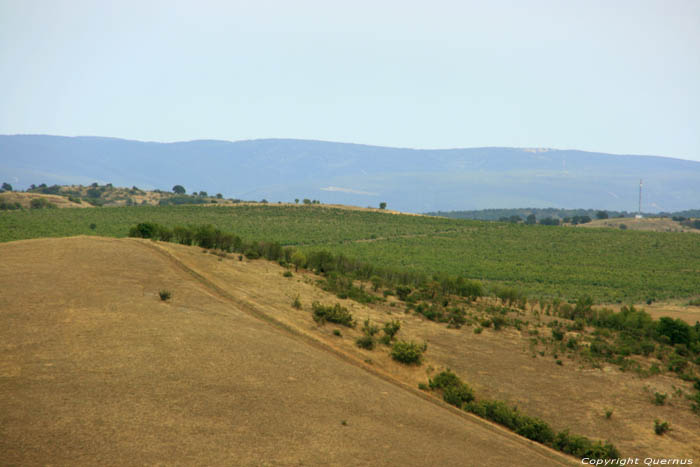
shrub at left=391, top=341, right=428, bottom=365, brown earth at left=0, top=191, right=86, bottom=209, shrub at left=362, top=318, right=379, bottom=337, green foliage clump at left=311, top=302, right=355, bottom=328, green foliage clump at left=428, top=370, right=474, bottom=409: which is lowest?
green foliage clump at left=428, top=370, right=474, bottom=409

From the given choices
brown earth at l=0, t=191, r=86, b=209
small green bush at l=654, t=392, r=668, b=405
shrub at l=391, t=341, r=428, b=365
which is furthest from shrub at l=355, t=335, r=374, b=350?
brown earth at l=0, t=191, r=86, b=209

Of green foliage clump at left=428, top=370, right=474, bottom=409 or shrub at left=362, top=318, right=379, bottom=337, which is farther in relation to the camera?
shrub at left=362, top=318, right=379, bottom=337

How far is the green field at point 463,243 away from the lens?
5225 centimetres

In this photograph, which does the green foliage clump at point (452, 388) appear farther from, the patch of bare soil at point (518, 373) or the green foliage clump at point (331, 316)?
the green foliage clump at point (331, 316)

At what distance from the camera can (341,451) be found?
11969mm

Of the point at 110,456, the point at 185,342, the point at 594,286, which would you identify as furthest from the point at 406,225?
the point at 110,456

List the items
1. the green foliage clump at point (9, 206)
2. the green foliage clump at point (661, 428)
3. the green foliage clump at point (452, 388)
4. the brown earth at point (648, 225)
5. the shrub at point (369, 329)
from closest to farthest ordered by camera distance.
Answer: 1. the green foliage clump at point (661, 428)
2. the green foliage clump at point (452, 388)
3. the shrub at point (369, 329)
4. the green foliage clump at point (9, 206)
5. the brown earth at point (648, 225)

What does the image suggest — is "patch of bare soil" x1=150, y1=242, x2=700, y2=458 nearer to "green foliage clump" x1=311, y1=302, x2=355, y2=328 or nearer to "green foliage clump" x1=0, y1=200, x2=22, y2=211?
"green foliage clump" x1=311, y1=302, x2=355, y2=328

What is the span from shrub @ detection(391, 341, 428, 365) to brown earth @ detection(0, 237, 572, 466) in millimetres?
491

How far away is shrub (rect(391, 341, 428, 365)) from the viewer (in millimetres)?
20906

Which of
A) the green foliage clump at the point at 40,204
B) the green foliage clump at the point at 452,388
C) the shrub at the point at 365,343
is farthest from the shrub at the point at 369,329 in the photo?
the green foliage clump at the point at 40,204

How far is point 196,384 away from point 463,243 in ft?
216

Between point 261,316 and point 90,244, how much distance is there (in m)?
10.8

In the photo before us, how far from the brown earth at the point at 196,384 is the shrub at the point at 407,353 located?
49cm
